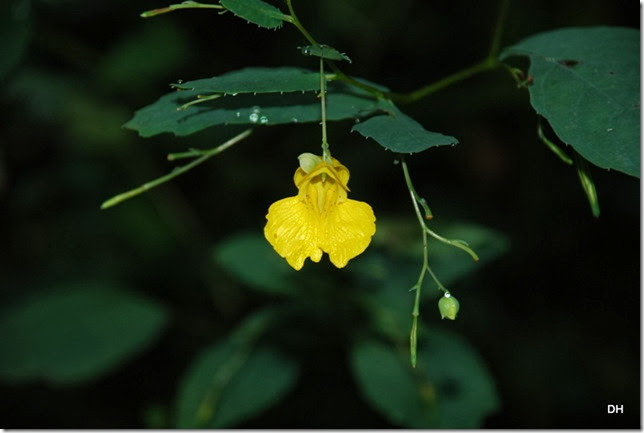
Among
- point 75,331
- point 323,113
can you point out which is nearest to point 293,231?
point 323,113

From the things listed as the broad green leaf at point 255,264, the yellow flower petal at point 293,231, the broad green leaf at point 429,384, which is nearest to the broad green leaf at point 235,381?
the broad green leaf at point 255,264

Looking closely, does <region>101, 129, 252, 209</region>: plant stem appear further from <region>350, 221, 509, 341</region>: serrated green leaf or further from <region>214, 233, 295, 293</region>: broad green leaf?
<region>350, 221, 509, 341</region>: serrated green leaf

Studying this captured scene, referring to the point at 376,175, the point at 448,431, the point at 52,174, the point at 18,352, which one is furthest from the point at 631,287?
the point at 52,174

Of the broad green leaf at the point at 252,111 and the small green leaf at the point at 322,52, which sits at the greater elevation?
the small green leaf at the point at 322,52

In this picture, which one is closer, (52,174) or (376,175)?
(376,175)

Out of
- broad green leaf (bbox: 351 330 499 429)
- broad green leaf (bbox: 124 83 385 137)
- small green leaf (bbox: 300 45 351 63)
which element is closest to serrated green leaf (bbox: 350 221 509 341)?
broad green leaf (bbox: 351 330 499 429)

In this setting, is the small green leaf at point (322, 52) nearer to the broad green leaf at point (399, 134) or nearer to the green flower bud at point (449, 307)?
the broad green leaf at point (399, 134)

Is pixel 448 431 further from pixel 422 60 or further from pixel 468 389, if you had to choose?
pixel 422 60
